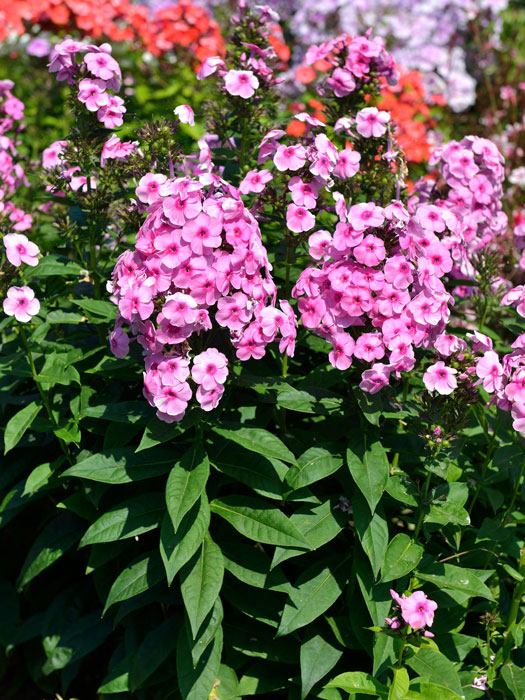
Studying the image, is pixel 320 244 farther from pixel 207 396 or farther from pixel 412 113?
pixel 412 113

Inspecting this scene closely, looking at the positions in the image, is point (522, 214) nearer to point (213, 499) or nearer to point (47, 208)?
point (47, 208)

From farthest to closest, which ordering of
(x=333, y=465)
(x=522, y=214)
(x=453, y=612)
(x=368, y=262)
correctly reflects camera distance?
Answer: 1. (x=522, y=214)
2. (x=453, y=612)
3. (x=333, y=465)
4. (x=368, y=262)

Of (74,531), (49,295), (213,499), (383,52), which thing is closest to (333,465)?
(213,499)

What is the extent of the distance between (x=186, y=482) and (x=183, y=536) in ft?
0.53

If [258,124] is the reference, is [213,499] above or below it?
below

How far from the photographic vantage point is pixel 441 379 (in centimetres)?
223

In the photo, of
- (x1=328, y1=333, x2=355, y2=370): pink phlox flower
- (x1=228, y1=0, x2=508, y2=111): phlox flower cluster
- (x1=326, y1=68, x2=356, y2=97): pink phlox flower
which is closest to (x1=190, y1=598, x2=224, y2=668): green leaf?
(x1=328, y1=333, x2=355, y2=370): pink phlox flower

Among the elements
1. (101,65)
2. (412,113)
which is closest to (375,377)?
(101,65)

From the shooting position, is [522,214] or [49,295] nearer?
[49,295]

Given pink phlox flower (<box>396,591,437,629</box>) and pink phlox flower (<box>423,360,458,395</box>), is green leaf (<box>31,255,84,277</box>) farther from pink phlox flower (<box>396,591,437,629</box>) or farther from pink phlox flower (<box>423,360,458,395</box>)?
pink phlox flower (<box>396,591,437,629</box>)

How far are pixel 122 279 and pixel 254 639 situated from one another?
1.32 meters

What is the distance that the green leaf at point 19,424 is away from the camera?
247cm

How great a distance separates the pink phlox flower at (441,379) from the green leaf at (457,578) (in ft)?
1.98

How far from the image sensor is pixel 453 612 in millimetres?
2539
